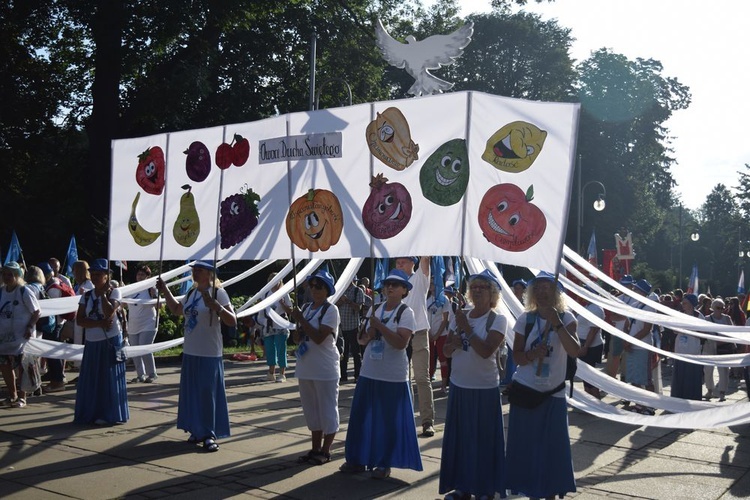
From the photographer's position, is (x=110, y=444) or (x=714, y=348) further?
(x=714, y=348)

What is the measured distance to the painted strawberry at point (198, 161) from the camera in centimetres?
951

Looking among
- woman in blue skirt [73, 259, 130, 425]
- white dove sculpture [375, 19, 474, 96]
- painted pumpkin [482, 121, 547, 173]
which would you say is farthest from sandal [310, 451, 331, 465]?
white dove sculpture [375, 19, 474, 96]

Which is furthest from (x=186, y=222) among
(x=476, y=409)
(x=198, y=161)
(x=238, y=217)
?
(x=476, y=409)

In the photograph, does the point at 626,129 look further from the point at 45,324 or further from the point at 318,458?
the point at 318,458

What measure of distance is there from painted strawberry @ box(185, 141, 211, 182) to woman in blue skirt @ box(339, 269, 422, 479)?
294cm

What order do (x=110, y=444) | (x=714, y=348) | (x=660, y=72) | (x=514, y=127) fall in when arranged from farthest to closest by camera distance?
(x=660, y=72) < (x=714, y=348) < (x=110, y=444) < (x=514, y=127)

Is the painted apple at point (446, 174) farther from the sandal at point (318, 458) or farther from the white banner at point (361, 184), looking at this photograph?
the sandal at point (318, 458)

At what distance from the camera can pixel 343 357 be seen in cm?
1490

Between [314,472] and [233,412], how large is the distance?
362cm

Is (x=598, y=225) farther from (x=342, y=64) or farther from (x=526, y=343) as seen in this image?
(x=526, y=343)

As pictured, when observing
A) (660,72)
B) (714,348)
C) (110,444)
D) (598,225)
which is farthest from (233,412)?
(660,72)

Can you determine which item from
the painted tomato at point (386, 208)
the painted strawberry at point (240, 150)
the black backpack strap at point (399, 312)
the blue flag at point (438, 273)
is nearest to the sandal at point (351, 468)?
the black backpack strap at point (399, 312)

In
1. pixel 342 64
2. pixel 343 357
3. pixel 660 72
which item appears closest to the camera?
pixel 343 357

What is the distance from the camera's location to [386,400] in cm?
764
